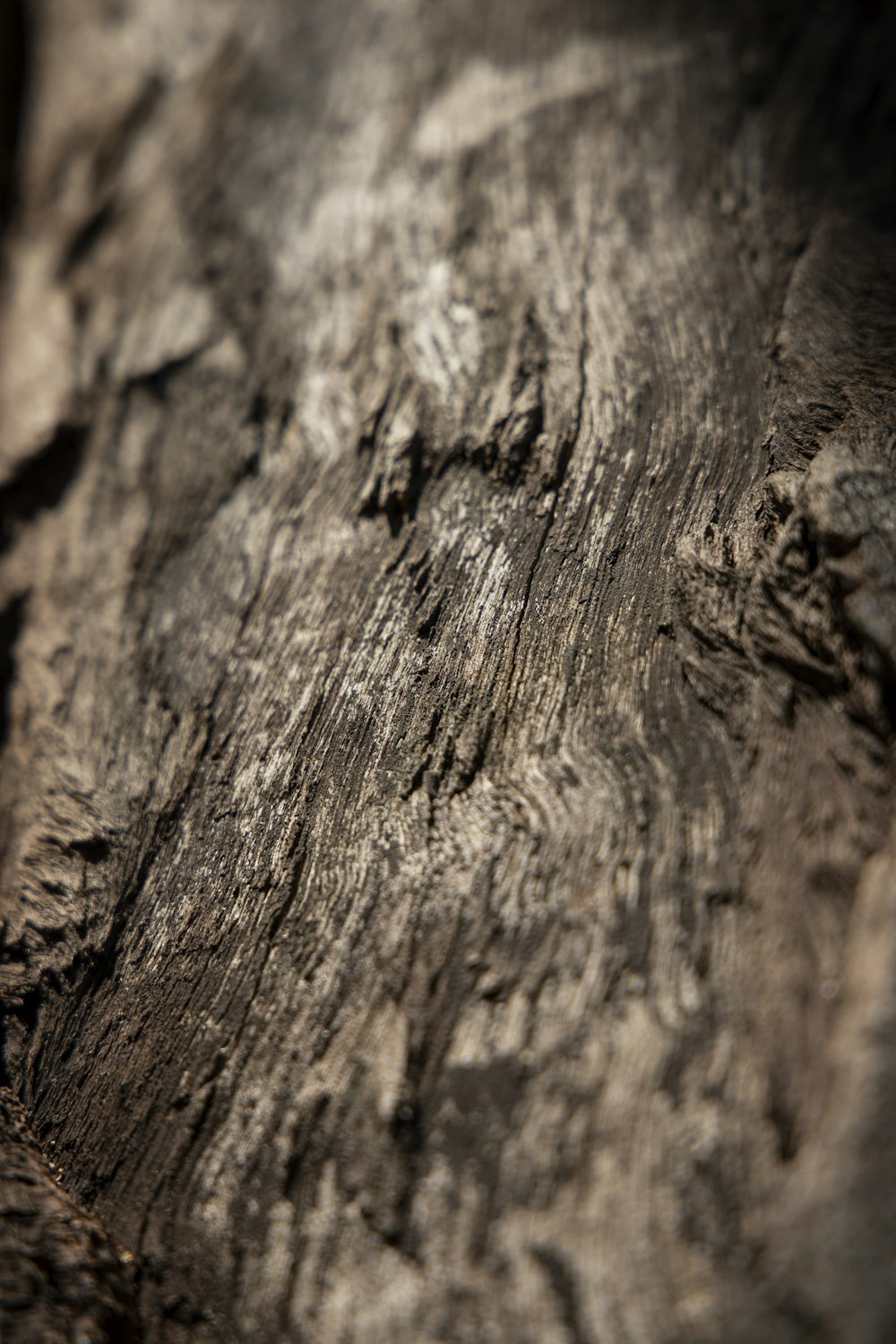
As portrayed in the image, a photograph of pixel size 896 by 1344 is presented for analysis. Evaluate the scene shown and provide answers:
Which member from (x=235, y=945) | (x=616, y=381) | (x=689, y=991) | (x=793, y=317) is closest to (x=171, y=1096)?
(x=235, y=945)

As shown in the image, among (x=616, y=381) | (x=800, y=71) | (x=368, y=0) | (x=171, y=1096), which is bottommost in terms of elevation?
(x=171, y=1096)

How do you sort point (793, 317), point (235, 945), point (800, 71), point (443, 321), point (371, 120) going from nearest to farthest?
point (235, 945) → point (793, 317) → point (443, 321) → point (800, 71) → point (371, 120)

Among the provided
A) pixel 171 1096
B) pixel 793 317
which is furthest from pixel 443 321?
pixel 171 1096

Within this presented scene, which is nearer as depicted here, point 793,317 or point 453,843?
point 453,843

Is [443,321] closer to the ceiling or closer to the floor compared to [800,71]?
closer to the floor

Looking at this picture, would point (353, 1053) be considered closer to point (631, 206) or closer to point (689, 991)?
point (689, 991)

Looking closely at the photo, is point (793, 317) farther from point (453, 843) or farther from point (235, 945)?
point (235, 945)

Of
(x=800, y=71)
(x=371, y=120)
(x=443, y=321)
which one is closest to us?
(x=443, y=321)
